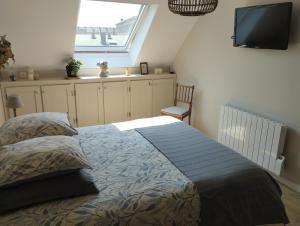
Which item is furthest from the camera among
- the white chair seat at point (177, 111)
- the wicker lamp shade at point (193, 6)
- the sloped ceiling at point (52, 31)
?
the white chair seat at point (177, 111)

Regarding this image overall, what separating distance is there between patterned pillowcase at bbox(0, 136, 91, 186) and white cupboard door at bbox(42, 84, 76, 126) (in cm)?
204

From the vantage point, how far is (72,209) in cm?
137

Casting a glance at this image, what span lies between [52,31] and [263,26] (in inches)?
101

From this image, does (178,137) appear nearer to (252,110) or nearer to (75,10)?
(252,110)

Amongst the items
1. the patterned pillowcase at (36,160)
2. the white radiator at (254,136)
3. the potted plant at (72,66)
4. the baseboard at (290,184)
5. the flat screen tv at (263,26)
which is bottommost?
the baseboard at (290,184)

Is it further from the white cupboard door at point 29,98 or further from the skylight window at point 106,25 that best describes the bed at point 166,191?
the skylight window at point 106,25

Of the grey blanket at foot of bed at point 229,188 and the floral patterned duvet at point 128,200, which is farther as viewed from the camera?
the grey blanket at foot of bed at point 229,188

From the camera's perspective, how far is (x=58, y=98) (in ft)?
12.0

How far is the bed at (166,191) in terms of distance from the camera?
1374mm

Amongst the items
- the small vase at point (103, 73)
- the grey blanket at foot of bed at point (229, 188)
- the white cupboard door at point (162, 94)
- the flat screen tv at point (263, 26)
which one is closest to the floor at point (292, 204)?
the grey blanket at foot of bed at point (229, 188)

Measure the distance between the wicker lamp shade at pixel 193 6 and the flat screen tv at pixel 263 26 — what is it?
1.02 m

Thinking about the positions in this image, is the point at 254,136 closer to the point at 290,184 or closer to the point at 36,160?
the point at 290,184

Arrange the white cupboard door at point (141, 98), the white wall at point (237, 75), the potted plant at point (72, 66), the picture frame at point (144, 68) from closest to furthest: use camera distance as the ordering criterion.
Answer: the white wall at point (237, 75)
the potted plant at point (72, 66)
the white cupboard door at point (141, 98)
the picture frame at point (144, 68)

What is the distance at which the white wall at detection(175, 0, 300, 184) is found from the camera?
254cm
